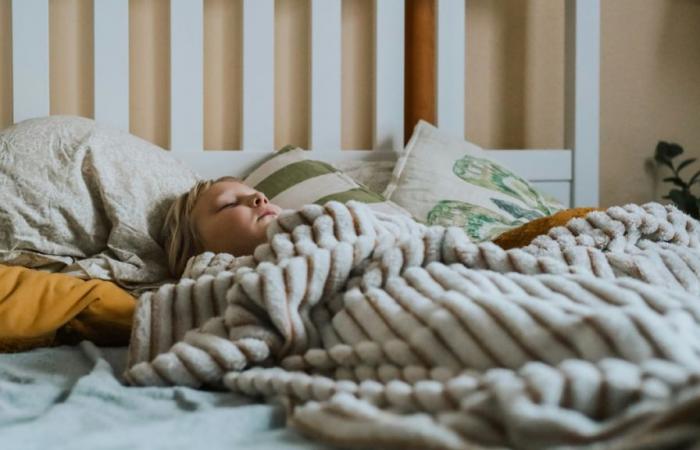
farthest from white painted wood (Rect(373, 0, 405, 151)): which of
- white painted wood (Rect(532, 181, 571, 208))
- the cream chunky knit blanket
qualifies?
the cream chunky knit blanket

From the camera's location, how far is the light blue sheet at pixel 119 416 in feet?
1.96

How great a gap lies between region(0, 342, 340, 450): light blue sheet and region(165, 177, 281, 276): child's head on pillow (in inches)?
16.2

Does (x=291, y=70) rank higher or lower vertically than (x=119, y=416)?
higher

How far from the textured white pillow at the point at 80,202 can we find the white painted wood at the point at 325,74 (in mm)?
435

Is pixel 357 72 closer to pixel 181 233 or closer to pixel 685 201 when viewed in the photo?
pixel 181 233

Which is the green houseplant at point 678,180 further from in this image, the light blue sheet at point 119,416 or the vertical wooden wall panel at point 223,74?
the light blue sheet at point 119,416

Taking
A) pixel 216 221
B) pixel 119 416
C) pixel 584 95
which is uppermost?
pixel 584 95

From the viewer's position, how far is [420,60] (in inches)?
74.2

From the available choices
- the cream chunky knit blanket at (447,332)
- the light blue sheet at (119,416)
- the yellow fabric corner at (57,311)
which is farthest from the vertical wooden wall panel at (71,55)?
the light blue sheet at (119,416)

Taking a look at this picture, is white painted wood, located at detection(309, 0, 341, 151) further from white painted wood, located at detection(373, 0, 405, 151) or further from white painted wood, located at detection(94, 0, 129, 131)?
white painted wood, located at detection(94, 0, 129, 131)

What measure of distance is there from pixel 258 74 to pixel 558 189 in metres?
0.73

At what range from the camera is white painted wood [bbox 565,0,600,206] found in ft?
6.31

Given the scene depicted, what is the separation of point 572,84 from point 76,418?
60.5 inches

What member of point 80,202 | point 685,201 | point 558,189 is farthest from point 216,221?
point 685,201
